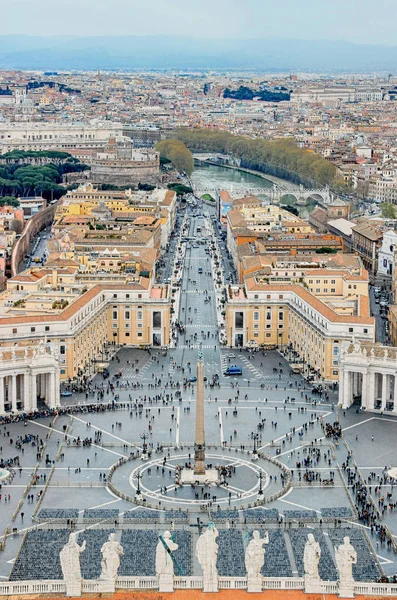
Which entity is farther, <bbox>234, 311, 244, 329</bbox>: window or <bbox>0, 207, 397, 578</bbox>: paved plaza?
<bbox>234, 311, 244, 329</bbox>: window

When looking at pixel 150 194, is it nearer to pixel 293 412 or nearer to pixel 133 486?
pixel 293 412

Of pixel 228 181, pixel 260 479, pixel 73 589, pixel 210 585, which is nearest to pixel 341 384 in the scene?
pixel 260 479

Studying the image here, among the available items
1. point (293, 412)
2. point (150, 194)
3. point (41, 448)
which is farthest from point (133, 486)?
point (150, 194)

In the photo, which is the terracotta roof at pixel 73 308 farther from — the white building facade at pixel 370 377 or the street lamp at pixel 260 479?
the street lamp at pixel 260 479

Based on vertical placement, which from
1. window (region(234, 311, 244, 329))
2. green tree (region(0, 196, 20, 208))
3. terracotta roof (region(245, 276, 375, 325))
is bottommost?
green tree (region(0, 196, 20, 208))

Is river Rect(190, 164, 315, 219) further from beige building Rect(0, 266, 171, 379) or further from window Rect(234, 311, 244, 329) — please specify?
window Rect(234, 311, 244, 329)

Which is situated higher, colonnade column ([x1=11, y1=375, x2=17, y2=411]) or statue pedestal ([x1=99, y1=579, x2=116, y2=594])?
statue pedestal ([x1=99, y1=579, x2=116, y2=594])

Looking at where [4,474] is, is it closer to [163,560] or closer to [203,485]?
[203,485]

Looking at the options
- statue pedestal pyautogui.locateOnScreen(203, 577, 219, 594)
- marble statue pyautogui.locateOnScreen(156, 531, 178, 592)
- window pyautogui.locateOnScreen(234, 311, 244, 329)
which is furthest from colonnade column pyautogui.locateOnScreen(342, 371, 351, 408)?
marble statue pyautogui.locateOnScreen(156, 531, 178, 592)

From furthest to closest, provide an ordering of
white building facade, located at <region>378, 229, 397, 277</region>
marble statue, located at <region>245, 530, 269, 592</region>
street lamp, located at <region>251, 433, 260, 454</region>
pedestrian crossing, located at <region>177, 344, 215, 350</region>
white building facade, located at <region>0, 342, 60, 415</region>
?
white building facade, located at <region>378, 229, 397, 277</region>, pedestrian crossing, located at <region>177, 344, 215, 350</region>, white building facade, located at <region>0, 342, 60, 415</region>, street lamp, located at <region>251, 433, 260, 454</region>, marble statue, located at <region>245, 530, 269, 592</region>
